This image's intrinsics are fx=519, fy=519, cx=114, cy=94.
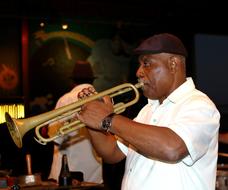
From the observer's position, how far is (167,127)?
2531 mm

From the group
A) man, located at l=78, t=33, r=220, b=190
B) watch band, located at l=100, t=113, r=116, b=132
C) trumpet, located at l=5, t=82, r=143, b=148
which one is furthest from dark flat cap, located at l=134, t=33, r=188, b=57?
watch band, located at l=100, t=113, r=116, b=132

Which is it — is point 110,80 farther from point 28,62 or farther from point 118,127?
point 118,127

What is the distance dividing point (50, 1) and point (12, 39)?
74 cm

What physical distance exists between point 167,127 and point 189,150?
153mm

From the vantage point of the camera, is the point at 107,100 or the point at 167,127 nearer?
the point at 167,127

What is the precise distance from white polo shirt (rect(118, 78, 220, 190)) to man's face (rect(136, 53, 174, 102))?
6cm

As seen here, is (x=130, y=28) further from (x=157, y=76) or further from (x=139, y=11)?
(x=157, y=76)

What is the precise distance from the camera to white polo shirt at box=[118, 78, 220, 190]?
2.53 m

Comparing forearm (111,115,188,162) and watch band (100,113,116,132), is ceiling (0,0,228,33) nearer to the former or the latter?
watch band (100,113,116,132)

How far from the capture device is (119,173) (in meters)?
5.17

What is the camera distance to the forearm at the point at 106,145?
10.1 ft

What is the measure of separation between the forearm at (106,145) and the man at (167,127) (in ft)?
0.63

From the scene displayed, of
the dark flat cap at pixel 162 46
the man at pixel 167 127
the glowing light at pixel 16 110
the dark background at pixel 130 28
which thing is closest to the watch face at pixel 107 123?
the man at pixel 167 127

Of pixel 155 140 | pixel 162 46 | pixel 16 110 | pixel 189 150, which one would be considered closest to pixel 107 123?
pixel 155 140
